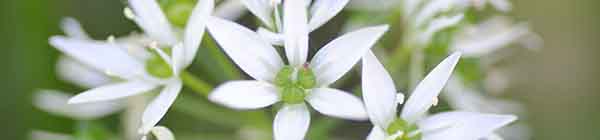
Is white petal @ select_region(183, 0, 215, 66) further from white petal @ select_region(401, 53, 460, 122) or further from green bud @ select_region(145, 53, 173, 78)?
white petal @ select_region(401, 53, 460, 122)

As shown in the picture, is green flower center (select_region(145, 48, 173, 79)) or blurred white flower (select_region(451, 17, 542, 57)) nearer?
green flower center (select_region(145, 48, 173, 79))

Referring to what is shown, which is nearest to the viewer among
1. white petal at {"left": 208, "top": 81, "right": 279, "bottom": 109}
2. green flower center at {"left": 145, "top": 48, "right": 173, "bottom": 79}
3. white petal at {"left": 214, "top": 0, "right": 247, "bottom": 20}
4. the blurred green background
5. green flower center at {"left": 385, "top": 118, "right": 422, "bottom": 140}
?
white petal at {"left": 208, "top": 81, "right": 279, "bottom": 109}

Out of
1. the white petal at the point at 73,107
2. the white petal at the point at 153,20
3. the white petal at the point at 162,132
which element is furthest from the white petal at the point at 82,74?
the white petal at the point at 162,132

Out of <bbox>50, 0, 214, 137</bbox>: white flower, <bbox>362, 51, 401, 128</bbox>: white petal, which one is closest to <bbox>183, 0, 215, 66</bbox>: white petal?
<bbox>50, 0, 214, 137</bbox>: white flower

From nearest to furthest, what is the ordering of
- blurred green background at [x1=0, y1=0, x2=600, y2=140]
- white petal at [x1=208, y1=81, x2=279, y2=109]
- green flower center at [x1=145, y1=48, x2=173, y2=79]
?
white petal at [x1=208, y1=81, x2=279, y2=109]
green flower center at [x1=145, y1=48, x2=173, y2=79]
blurred green background at [x1=0, y1=0, x2=600, y2=140]

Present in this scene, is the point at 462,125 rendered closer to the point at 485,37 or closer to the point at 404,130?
the point at 404,130

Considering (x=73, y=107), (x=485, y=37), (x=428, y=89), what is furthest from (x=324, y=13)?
(x=73, y=107)
